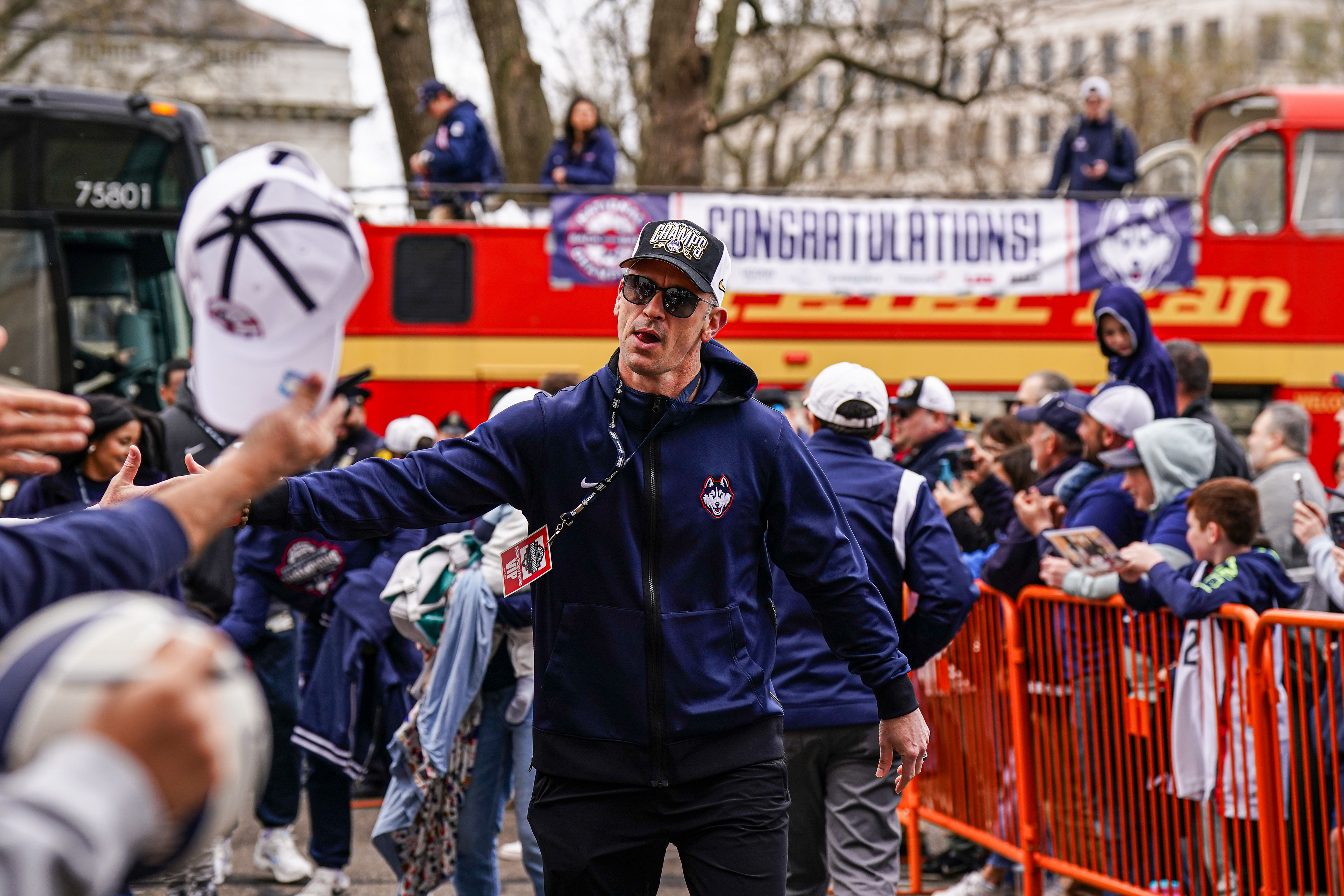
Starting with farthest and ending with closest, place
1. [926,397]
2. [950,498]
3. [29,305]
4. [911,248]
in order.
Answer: [911,248] < [29,305] < [926,397] < [950,498]

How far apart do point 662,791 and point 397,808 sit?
1.93m

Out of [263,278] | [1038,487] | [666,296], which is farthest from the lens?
[1038,487]

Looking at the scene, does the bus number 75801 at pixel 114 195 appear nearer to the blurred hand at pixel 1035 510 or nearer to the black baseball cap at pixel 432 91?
the black baseball cap at pixel 432 91

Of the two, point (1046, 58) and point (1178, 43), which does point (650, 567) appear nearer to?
point (1178, 43)

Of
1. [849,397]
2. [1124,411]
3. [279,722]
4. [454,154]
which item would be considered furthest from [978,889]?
[454,154]

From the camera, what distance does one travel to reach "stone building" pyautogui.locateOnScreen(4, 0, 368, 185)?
78.9 feet

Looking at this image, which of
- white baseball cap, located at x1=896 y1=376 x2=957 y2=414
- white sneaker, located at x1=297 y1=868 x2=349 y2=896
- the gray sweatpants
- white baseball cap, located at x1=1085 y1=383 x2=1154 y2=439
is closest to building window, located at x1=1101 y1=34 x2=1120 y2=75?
white baseball cap, located at x1=896 y1=376 x2=957 y2=414

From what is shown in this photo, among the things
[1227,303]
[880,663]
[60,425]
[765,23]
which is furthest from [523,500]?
[765,23]

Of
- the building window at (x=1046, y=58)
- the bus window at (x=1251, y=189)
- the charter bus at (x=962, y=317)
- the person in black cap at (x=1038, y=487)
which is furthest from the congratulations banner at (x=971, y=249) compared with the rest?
the building window at (x=1046, y=58)

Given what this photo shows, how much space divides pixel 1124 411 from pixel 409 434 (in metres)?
3.80

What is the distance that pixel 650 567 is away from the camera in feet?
11.1

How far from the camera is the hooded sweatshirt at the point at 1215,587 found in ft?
16.2

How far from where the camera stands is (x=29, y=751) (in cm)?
140

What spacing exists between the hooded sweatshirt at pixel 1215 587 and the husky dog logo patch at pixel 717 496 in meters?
2.26
